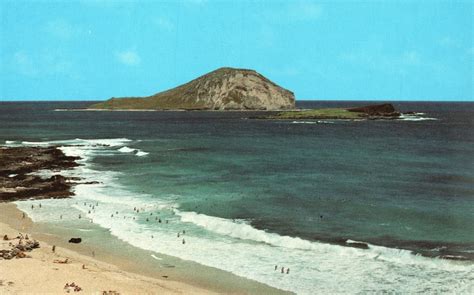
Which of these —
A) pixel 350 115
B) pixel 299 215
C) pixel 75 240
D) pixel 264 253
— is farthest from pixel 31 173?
pixel 350 115

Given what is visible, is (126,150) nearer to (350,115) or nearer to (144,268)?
(144,268)

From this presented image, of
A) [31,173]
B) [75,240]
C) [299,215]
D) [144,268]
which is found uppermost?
[31,173]

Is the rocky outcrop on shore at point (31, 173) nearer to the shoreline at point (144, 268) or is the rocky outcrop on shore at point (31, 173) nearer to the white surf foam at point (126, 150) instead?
the white surf foam at point (126, 150)

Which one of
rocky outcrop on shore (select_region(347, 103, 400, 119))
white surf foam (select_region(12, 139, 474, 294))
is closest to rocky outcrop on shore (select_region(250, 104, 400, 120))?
rocky outcrop on shore (select_region(347, 103, 400, 119))

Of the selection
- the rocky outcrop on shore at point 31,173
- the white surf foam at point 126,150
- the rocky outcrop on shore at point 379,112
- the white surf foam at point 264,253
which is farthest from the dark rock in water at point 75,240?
the rocky outcrop on shore at point 379,112

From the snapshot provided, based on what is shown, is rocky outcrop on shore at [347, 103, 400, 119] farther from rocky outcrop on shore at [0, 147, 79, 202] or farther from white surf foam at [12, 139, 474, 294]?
white surf foam at [12, 139, 474, 294]

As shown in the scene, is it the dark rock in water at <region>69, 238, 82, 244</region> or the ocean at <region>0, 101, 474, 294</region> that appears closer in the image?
the ocean at <region>0, 101, 474, 294</region>
